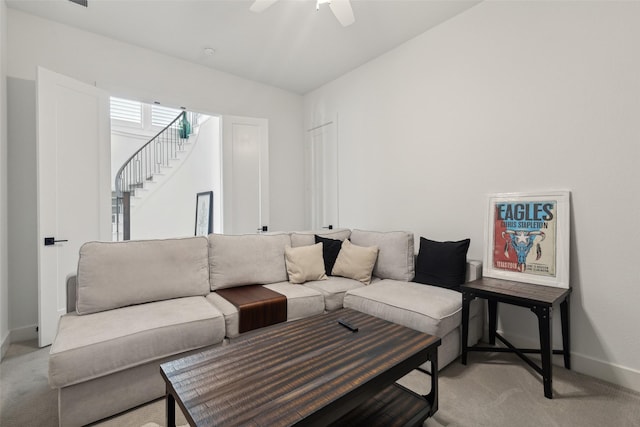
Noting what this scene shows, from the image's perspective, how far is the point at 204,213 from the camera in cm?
547

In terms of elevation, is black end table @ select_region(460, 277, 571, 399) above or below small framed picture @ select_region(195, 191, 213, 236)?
below

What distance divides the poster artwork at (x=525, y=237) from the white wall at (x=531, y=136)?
0.47 ft

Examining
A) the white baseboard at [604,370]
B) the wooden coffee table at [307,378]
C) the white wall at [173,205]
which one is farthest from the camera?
the white wall at [173,205]

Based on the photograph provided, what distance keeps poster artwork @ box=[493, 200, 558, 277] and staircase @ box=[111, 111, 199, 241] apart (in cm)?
605

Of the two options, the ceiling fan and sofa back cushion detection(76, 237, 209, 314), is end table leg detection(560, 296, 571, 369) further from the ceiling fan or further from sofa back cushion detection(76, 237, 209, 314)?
sofa back cushion detection(76, 237, 209, 314)

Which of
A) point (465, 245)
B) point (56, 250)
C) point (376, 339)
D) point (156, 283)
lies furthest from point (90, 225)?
point (465, 245)

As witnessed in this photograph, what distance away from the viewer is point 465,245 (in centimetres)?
259

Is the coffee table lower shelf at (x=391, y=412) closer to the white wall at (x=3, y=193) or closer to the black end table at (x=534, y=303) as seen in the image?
the black end table at (x=534, y=303)

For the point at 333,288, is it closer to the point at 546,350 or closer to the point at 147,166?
the point at 546,350

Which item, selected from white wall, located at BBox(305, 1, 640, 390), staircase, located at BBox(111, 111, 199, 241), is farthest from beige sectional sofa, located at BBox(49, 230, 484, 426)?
staircase, located at BBox(111, 111, 199, 241)

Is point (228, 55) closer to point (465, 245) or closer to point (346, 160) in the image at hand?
point (346, 160)

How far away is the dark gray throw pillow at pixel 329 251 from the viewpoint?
312 centimetres

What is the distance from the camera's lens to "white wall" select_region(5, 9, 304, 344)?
280 cm

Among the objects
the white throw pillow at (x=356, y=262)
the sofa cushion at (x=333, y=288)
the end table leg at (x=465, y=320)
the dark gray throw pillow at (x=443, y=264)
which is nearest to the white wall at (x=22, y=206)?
the sofa cushion at (x=333, y=288)
